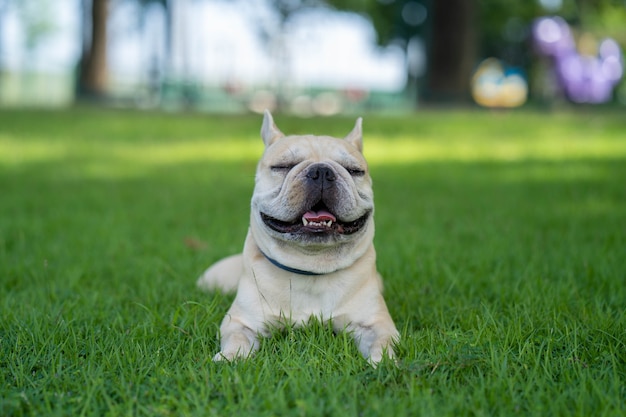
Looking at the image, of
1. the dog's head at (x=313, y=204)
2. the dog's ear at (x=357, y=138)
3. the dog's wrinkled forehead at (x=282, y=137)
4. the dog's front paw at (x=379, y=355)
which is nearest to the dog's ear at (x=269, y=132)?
the dog's wrinkled forehead at (x=282, y=137)

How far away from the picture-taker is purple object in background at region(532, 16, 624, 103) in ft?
62.1

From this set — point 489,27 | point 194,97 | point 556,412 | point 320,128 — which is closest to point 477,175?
point 320,128

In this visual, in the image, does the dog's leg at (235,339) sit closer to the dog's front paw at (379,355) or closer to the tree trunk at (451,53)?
the dog's front paw at (379,355)

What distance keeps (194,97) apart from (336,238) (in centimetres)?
2777

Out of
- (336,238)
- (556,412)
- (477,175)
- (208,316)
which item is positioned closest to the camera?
(556,412)

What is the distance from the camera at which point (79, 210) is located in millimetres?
7535

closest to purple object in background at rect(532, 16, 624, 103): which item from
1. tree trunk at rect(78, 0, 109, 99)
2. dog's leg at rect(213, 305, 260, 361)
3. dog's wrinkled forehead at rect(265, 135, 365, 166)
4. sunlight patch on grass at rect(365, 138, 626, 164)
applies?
sunlight patch on grass at rect(365, 138, 626, 164)

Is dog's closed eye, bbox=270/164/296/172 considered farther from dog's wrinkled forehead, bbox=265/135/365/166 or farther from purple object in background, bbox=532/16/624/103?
purple object in background, bbox=532/16/624/103

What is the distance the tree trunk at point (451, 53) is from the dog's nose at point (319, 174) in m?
18.1

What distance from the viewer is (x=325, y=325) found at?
369cm

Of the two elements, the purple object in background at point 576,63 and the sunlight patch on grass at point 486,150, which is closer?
the sunlight patch on grass at point 486,150

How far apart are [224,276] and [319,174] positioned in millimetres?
1467

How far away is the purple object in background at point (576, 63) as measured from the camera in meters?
18.9

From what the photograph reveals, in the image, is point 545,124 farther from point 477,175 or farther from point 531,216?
point 531,216
